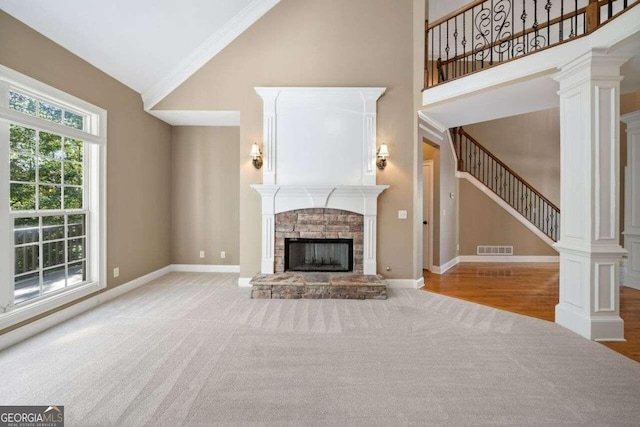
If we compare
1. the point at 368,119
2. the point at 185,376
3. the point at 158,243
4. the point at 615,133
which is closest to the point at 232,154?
the point at 158,243

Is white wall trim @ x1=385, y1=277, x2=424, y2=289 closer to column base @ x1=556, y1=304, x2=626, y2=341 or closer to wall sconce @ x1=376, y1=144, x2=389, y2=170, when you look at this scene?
wall sconce @ x1=376, y1=144, x2=389, y2=170

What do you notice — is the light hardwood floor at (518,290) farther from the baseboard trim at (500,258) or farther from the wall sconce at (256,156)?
the wall sconce at (256,156)

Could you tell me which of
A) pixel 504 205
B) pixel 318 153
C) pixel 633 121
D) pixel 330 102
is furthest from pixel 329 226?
pixel 633 121

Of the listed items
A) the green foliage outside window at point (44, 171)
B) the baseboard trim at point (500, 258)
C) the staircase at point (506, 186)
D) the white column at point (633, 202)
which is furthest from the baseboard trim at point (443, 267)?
the green foliage outside window at point (44, 171)

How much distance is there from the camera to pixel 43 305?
2977 mm

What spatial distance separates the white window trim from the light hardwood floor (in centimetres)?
471

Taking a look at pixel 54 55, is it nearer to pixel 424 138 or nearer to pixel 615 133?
pixel 424 138

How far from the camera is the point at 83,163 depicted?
3.65 metres

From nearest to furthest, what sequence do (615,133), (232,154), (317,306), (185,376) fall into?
(185,376)
(615,133)
(317,306)
(232,154)

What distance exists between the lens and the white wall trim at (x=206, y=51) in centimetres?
441

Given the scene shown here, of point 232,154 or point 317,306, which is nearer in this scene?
point 317,306

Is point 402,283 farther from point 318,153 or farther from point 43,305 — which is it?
point 43,305

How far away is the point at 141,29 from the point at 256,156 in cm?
209

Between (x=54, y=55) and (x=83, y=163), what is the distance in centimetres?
122
